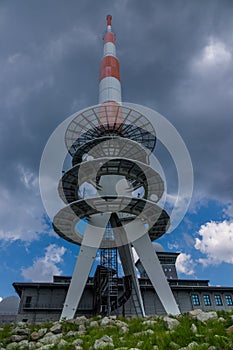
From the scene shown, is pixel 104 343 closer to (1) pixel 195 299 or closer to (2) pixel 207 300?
(1) pixel 195 299

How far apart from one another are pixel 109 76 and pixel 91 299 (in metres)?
26.5

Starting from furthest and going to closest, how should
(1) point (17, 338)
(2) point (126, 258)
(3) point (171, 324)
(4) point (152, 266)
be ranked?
(2) point (126, 258)
(4) point (152, 266)
(1) point (17, 338)
(3) point (171, 324)

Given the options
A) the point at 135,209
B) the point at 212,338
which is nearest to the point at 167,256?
the point at 135,209

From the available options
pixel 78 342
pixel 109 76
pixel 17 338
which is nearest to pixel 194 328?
pixel 78 342

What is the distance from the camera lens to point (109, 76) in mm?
30641

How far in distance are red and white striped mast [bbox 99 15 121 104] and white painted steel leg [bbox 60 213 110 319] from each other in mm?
12712

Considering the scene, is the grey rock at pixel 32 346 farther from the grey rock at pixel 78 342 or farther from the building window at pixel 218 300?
the building window at pixel 218 300

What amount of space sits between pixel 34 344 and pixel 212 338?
6171 mm

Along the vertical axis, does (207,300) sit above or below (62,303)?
above

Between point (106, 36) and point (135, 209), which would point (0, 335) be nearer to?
point (135, 209)

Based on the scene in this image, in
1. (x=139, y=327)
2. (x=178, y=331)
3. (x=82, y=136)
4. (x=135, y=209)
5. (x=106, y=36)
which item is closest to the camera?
(x=178, y=331)

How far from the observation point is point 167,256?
174 ft

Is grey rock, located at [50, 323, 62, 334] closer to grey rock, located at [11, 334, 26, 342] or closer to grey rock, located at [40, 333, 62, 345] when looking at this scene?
grey rock, located at [40, 333, 62, 345]

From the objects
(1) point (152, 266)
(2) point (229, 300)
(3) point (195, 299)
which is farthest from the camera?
(2) point (229, 300)
